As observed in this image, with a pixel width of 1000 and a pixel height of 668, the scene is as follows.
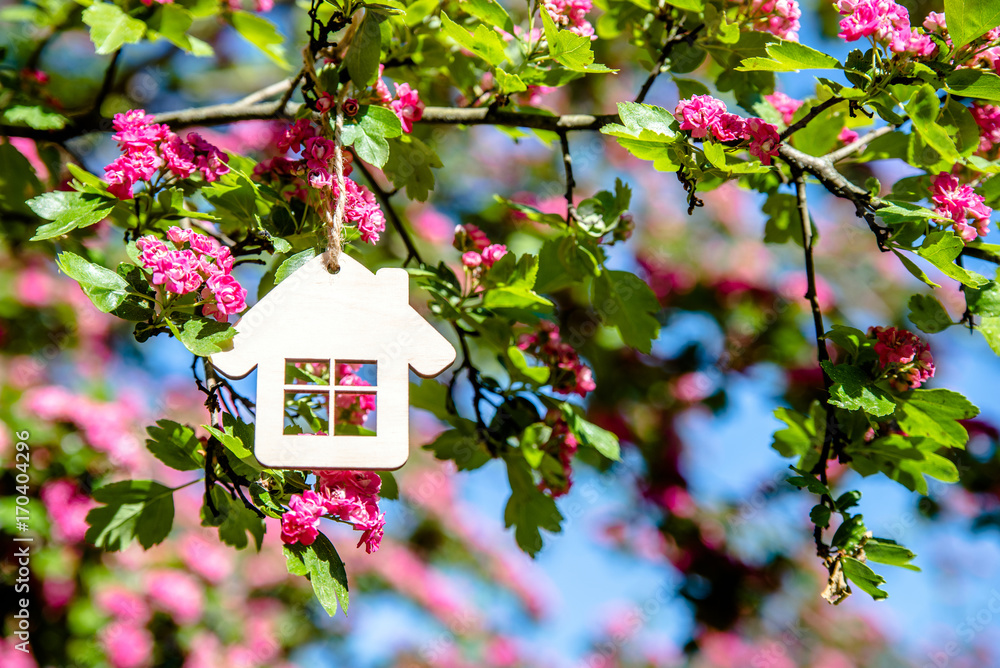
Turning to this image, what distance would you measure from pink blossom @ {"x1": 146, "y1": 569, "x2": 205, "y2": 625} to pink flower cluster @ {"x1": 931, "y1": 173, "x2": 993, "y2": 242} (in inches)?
110

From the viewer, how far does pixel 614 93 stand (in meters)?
4.85

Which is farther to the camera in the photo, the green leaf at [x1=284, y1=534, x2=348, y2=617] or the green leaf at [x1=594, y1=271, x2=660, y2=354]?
the green leaf at [x1=594, y1=271, x2=660, y2=354]

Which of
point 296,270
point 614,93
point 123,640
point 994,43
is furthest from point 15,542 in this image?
point 614,93

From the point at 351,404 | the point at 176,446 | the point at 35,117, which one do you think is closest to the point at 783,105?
the point at 351,404

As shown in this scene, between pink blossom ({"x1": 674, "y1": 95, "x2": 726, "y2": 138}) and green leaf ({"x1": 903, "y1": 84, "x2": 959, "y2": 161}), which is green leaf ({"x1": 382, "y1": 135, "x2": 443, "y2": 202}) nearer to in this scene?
pink blossom ({"x1": 674, "y1": 95, "x2": 726, "y2": 138})

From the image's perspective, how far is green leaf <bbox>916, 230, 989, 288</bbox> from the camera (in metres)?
1.16

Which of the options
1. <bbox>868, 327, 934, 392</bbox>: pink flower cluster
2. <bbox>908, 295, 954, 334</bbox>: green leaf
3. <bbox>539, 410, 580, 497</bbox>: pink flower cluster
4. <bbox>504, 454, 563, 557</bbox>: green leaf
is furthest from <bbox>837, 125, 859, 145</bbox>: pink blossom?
<bbox>504, 454, 563, 557</bbox>: green leaf

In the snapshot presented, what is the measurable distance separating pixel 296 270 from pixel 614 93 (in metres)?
4.12

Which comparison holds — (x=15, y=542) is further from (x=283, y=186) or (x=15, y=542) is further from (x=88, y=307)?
(x=283, y=186)

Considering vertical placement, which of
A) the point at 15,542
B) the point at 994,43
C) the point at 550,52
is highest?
the point at 994,43

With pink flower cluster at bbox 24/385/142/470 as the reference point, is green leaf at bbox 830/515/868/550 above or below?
above

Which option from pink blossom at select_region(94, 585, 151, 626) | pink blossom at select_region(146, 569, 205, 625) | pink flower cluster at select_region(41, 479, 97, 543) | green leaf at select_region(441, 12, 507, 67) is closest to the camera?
green leaf at select_region(441, 12, 507, 67)

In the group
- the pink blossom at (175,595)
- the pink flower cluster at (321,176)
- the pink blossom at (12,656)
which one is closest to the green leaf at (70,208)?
the pink flower cluster at (321,176)

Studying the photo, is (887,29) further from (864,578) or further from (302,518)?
(302,518)
